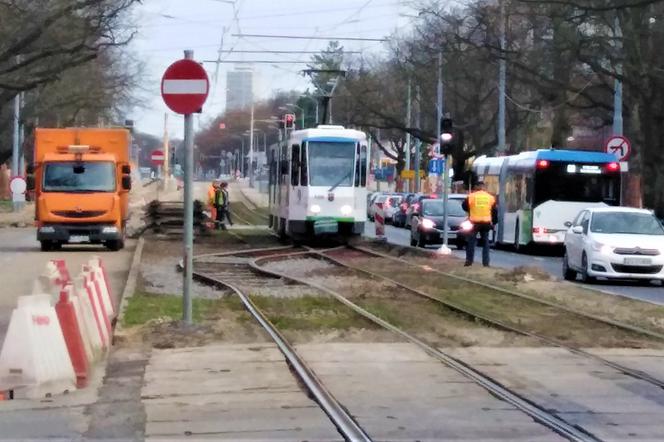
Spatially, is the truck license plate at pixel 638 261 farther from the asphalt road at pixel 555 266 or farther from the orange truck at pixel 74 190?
the orange truck at pixel 74 190

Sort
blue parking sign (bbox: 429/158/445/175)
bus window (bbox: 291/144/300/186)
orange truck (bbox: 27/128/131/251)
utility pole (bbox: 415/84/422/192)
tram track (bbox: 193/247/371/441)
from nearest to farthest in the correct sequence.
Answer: tram track (bbox: 193/247/371/441) → orange truck (bbox: 27/128/131/251) → bus window (bbox: 291/144/300/186) → blue parking sign (bbox: 429/158/445/175) → utility pole (bbox: 415/84/422/192)

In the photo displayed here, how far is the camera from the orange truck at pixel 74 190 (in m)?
32.1

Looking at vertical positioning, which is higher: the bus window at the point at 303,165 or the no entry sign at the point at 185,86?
the no entry sign at the point at 185,86

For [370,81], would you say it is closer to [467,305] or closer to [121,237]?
[121,237]

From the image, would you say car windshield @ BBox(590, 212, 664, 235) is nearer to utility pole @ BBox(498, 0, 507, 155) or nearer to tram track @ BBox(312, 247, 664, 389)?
tram track @ BBox(312, 247, 664, 389)

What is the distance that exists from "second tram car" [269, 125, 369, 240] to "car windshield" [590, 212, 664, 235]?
415 inches

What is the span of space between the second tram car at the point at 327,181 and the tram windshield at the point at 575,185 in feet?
17.5

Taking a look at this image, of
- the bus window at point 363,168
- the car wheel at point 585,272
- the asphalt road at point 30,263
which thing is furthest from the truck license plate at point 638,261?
the bus window at point 363,168

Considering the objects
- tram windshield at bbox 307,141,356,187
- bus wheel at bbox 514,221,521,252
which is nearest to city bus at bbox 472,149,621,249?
bus wheel at bbox 514,221,521,252

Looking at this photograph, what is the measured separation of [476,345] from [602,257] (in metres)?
10.7

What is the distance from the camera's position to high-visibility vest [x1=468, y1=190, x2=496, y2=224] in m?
25.5

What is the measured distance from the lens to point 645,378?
11602 millimetres

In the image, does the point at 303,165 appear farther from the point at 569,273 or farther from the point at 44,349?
the point at 44,349

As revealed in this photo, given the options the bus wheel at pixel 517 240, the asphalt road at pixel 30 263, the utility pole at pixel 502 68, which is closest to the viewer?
the asphalt road at pixel 30 263
